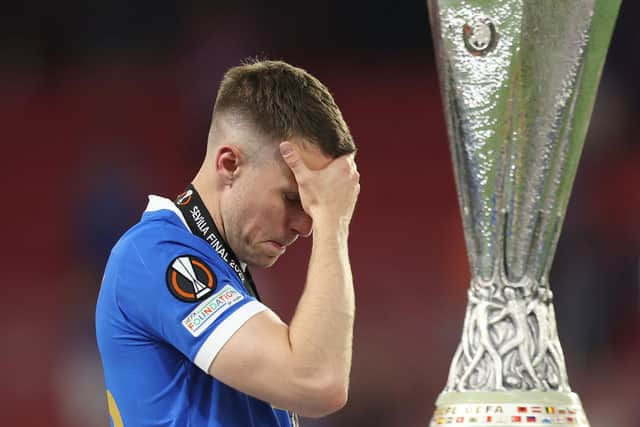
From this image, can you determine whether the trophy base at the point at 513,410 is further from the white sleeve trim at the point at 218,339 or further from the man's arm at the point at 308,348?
the white sleeve trim at the point at 218,339

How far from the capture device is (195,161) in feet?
15.4

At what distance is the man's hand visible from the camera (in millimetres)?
1259

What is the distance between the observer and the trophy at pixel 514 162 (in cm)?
120

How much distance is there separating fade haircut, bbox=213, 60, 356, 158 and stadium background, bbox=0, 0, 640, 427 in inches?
119

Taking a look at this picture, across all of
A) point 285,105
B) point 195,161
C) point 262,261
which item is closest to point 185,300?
point 262,261

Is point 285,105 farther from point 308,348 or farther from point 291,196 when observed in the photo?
point 308,348

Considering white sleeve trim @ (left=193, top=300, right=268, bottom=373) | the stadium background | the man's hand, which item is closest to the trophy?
the man's hand

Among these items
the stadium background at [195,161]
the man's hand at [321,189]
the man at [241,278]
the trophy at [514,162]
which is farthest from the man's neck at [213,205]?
the stadium background at [195,161]

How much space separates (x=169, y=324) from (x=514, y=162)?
0.43 m

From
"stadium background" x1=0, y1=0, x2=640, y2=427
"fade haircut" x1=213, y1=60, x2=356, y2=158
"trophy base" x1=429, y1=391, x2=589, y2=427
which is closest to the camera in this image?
"trophy base" x1=429, y1=391, x2=589, y2=427

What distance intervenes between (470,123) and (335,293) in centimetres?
25

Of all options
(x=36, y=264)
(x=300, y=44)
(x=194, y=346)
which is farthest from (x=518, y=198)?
(x=36, y=264)

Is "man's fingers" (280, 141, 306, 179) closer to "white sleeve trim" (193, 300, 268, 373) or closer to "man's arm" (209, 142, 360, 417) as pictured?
"man's arm" (209, 142, 360, 417)

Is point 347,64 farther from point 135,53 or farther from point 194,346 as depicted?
point 194,346
